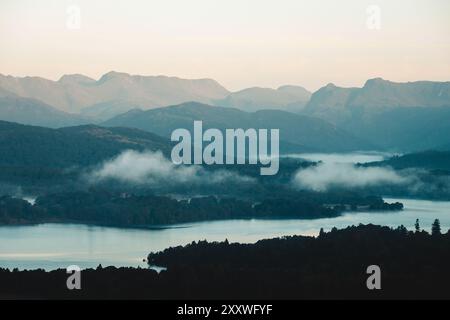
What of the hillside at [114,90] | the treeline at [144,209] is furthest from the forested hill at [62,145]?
the hillside at [114,90]

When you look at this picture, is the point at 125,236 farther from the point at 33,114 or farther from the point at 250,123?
the point at 33,114

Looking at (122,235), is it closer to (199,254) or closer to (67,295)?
(199,254)

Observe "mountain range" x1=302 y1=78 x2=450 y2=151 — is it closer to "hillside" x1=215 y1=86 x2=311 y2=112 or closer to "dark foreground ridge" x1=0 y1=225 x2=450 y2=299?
"hillside" x1=215 y1=86 x2=311 y2=112

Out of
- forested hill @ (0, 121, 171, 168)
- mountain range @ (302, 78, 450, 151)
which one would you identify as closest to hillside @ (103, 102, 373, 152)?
mountain range @ (302, 78, 450, 151)

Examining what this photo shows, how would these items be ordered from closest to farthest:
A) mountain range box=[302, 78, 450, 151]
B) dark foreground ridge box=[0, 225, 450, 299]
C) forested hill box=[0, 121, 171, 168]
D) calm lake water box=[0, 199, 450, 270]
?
dark foreground ridge box=[0, 225, 450, 299]
calm lake water box=[0, 199, 450, 270]
forested hill box=[0, 121, 171, 168]
mountain range box=[302, 78, 450, 151]

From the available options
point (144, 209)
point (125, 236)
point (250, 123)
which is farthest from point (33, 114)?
point (125, 236)
